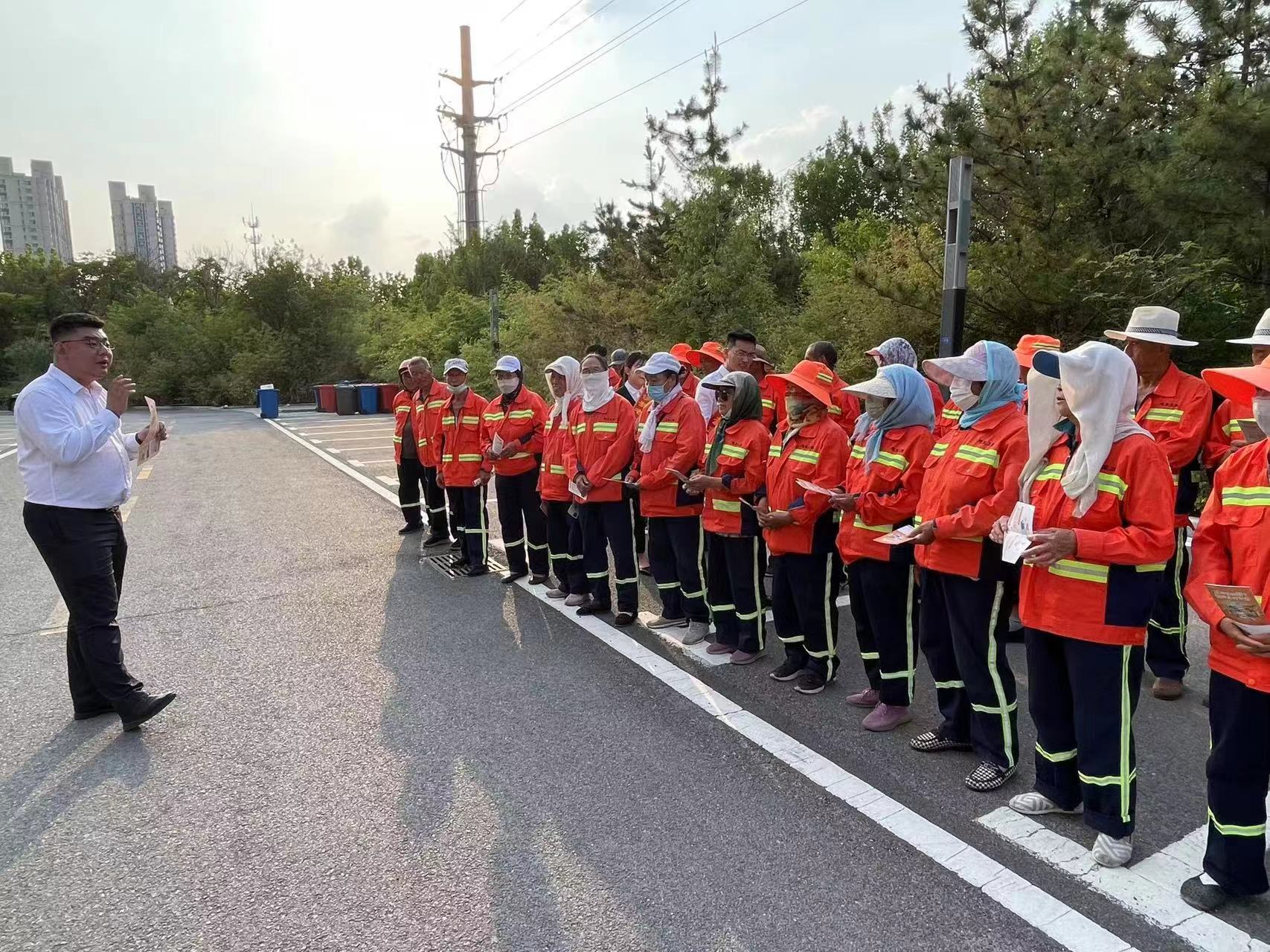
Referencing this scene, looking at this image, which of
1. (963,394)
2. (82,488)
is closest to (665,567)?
(963,394)

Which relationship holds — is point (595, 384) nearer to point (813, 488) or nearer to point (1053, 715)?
point (813, 488)

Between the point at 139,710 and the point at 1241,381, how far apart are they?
207 inches

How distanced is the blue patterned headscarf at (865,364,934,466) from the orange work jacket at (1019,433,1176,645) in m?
1.04

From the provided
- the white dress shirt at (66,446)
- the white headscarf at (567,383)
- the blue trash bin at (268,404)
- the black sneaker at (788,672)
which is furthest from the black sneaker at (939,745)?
the blue trash bin at (268,404)

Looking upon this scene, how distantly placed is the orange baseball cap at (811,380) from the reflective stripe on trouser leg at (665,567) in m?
1.59

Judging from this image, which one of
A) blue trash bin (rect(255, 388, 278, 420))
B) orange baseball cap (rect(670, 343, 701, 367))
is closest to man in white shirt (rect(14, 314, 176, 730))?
orange baseball cap (rect(670, 343, 701, 367))

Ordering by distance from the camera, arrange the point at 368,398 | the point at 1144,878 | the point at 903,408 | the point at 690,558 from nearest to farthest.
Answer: the point at 1144,878 → the point at 903,408 → the point at 690,558 → the point at 368,398

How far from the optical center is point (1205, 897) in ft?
9.12

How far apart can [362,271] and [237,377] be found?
1263cm

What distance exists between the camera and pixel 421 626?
6156mm

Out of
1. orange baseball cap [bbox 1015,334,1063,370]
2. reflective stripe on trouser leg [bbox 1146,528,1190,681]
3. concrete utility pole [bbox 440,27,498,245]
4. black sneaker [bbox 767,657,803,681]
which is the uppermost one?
concrete utility pole [bbox 440,27,498,245]

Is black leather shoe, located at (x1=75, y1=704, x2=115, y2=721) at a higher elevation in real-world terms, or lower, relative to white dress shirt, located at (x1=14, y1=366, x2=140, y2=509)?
lower

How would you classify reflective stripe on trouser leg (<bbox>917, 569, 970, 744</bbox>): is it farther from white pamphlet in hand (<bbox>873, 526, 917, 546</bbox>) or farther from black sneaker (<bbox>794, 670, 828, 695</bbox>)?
black sneaker (<bbox>794, 670, 828, 695</bbox>)

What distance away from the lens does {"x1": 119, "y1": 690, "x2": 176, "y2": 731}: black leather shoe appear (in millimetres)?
4438
